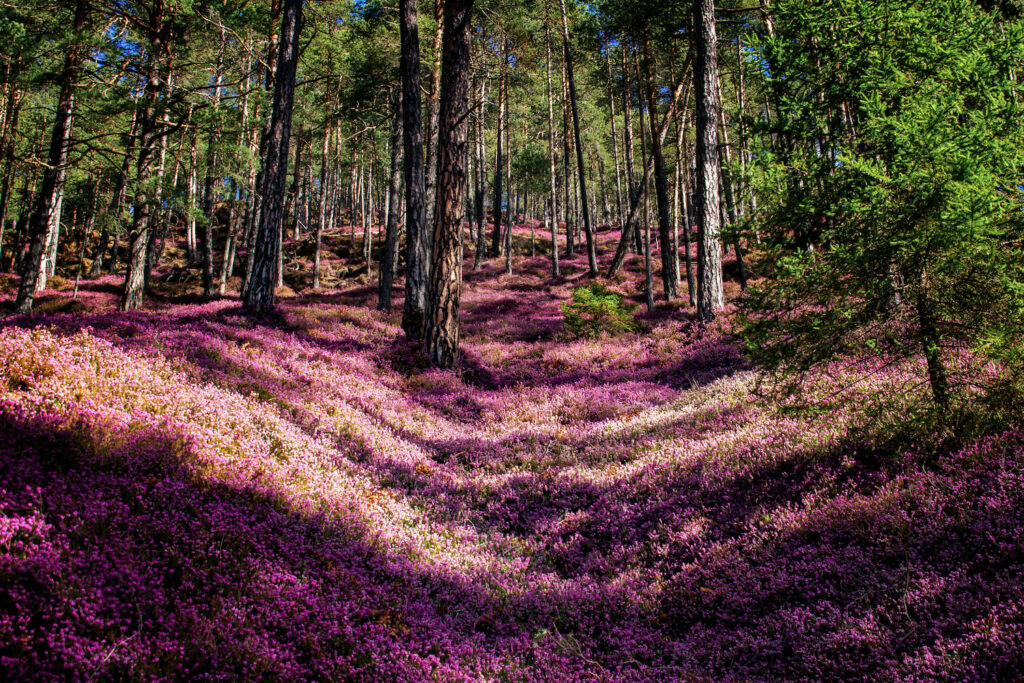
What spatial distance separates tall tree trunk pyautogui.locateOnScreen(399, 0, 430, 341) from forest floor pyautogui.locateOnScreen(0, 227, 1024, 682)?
5.39 metres

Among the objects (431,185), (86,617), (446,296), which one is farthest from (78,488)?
(431,185)

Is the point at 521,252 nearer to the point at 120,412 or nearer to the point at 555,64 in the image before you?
the point at 555,64

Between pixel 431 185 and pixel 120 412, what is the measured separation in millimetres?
13506

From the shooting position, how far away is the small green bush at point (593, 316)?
15297mm

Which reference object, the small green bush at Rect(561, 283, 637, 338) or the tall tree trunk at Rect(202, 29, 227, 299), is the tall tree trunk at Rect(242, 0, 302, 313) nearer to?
the tall tree trunk at Rect(202, 29, 227, 299)

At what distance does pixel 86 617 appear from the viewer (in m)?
2.62

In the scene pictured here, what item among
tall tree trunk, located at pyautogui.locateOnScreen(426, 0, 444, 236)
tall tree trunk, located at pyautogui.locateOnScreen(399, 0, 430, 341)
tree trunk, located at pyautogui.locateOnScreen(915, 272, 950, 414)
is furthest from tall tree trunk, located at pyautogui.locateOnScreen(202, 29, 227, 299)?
tree trunk, located at pyautogui.locateOnScreen(915, 272, 950, 414)

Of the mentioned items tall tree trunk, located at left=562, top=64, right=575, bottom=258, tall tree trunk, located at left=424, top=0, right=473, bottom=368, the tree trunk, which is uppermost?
tall tree trunk, located at left=562, top=64, right=575, bottom=258

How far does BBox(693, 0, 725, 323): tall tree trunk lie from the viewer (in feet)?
45.8

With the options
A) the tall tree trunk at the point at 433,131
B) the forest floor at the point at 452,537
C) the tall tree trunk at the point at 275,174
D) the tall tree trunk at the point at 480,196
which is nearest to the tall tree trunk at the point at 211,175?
the tall tree trunk at the point at 275,174

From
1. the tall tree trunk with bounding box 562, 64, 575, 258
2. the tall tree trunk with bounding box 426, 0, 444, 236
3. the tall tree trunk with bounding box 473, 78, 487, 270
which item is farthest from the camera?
the tall tree trunk with bounding box 473, 78, 487, 270

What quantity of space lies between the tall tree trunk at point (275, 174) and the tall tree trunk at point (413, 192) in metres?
3.00

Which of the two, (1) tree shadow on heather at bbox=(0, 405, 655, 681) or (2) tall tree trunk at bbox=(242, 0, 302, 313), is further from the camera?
(2) tall tree trunk at bbox=(242, 0, 302, 313)

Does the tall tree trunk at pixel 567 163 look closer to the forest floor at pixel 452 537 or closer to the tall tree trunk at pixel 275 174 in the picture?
the tall tree trunk at pixel 275 174
